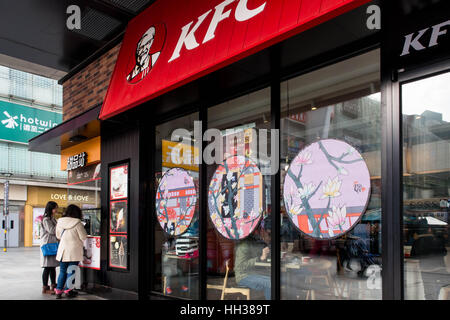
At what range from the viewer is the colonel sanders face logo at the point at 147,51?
203 inches

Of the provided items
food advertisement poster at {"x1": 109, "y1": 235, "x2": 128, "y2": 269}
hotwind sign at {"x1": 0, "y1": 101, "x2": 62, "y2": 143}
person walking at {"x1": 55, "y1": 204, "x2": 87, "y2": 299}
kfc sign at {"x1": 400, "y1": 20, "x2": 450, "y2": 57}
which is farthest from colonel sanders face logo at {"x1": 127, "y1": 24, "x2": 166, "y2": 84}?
hotwind sign at {"x1": 0, "y1": 101, "x2": 62, "y2": 143}

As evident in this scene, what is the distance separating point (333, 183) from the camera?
3.83 m

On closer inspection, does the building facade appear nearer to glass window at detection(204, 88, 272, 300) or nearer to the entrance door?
glass window at detection(204, 88, 272, 300)

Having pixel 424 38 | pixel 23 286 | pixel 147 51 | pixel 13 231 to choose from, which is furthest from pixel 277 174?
pixel 13 231

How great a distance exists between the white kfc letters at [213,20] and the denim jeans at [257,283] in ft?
8.85

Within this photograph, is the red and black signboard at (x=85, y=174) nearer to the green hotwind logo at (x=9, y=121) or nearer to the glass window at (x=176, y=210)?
the glass window at (x=176, y=210)

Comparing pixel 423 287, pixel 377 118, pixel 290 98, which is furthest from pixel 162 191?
pixel 423 287

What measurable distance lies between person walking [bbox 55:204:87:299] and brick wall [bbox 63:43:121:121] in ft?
6.95

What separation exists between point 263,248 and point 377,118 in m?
1.88

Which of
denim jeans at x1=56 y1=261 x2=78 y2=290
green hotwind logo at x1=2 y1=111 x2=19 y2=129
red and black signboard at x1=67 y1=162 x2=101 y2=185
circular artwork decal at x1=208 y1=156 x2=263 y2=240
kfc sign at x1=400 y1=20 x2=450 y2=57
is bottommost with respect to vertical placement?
denim jeans at x1=56 y1=261 x2=78 y2=290

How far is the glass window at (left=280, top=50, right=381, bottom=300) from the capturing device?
11.8ft

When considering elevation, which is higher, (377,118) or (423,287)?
(377,118)

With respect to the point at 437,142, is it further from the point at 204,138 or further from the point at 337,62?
the point at 204,138
